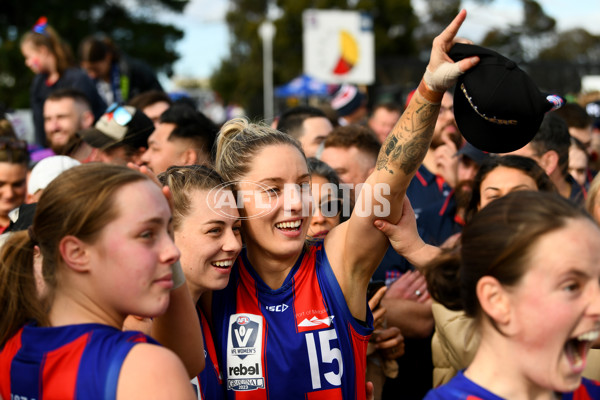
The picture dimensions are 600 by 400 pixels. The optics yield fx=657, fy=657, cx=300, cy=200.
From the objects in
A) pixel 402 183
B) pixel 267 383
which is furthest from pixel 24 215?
pixel 402 183

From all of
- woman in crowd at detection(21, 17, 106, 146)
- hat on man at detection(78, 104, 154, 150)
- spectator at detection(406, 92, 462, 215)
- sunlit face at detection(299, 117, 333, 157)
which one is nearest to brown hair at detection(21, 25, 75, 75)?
woman in crowd at detection(21, 17, 106, 146)

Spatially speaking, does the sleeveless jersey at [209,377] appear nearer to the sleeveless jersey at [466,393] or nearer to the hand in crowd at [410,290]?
the sleeveless jersey at [466,393]

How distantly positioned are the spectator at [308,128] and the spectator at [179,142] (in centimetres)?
98

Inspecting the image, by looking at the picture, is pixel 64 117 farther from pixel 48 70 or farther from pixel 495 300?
pixel 495 300

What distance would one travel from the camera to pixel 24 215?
3281mm

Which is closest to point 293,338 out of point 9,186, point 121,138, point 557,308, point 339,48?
point 557,308

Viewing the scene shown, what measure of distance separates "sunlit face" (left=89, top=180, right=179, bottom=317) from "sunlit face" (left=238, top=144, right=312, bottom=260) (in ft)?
2.83

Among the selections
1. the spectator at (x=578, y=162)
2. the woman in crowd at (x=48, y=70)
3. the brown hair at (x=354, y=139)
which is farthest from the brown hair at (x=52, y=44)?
the spectator at (x=578, y=162)

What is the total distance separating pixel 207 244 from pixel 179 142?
240cm

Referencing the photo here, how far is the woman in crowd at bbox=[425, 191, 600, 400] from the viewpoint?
1825 mm

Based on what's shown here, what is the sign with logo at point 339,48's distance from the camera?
612 inches

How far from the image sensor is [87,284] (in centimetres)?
199

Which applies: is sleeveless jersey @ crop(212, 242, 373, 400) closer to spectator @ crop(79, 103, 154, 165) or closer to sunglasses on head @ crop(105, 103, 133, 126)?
spectator @ crop(79, 103, 154, 165)

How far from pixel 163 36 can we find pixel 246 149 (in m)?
33.2
